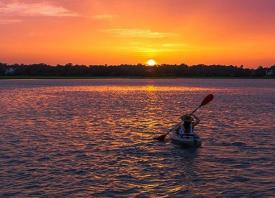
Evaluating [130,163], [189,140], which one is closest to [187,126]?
[189,140]

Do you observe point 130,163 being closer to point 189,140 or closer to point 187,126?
point 189,140

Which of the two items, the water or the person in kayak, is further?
the person in kayak

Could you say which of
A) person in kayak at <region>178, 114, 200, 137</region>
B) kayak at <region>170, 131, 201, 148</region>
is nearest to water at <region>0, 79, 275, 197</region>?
kayak at <region>170, 131, 201, 148</region>

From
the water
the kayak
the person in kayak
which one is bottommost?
the water

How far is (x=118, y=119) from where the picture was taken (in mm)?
49781

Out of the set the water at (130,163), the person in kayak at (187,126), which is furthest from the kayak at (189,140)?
the water at (130,163)

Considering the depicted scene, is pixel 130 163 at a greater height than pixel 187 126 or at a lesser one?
lesser

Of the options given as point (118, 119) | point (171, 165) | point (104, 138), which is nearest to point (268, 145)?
point (171, 165)

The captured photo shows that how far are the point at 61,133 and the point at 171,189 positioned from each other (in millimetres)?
19182

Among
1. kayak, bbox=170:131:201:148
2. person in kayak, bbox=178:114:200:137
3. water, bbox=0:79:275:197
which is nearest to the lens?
water, bbox=0:79:275:197

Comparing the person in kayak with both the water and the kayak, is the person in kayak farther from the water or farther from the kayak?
the water

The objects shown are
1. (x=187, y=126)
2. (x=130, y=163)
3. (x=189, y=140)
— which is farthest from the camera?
(x=187, y=126)

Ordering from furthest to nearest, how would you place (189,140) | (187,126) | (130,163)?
(187,126) < (189,140) < (130,163)

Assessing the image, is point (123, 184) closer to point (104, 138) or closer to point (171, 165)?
point (171, 165)
